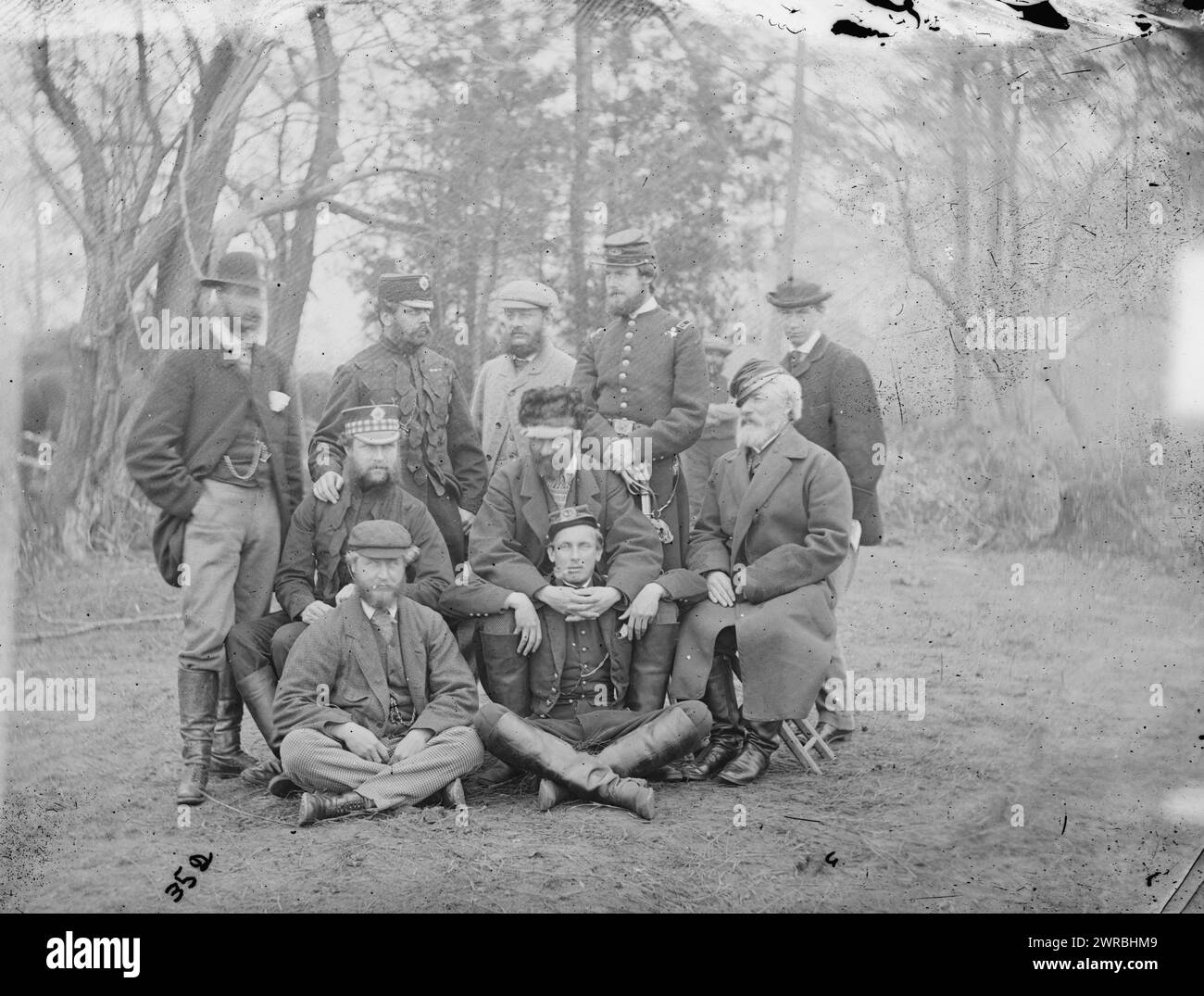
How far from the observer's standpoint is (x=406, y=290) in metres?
4.77

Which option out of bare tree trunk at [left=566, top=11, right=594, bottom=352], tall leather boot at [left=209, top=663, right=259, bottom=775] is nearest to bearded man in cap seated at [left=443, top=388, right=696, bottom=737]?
bare tree trunk at [left=566, top=11, right=594, bottom=352]

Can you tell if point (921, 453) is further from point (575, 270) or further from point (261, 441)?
point (261, 441)

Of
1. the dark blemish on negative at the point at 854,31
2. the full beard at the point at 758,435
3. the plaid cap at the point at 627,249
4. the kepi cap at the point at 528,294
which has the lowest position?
the full beard at the point at 758,435

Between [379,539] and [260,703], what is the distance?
2.44 feet

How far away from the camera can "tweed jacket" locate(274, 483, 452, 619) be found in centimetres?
468

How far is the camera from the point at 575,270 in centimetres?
479

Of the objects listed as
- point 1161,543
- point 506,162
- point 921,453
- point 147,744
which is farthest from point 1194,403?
point 147,744


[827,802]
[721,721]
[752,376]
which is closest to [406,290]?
[752,376]

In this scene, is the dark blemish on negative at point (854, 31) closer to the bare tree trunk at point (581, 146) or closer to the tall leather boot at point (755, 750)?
the bare tree trunk at point (581, 146)

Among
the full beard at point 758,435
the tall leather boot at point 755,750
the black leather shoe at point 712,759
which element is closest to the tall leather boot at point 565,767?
the black leather shoe at point 712,759

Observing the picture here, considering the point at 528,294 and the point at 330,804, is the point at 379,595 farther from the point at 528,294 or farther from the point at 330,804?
the point at 528,294

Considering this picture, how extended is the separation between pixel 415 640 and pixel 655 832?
3.50 feet

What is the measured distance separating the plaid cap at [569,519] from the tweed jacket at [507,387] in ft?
1.07

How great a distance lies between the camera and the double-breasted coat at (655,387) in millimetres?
4797
